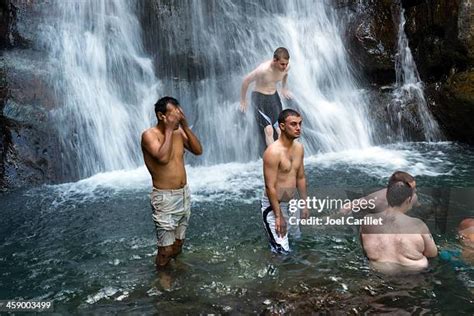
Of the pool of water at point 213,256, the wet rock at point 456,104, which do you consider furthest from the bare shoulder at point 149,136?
the wet rock at point 456,104

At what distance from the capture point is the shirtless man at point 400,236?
443 cm

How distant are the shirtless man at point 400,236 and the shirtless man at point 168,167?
1871 mm

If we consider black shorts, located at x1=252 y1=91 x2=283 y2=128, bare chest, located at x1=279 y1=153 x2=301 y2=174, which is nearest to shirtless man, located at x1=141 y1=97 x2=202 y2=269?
bare chest, located at x1=279 y1=153 x2=301 y2=174

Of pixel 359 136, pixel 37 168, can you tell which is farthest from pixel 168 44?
pixel 359 136

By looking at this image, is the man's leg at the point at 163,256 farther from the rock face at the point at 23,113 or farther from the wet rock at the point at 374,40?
the wet rock at the point at 374,40

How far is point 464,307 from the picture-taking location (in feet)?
14.5

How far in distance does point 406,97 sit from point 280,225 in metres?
7.10

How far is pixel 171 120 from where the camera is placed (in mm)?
4613

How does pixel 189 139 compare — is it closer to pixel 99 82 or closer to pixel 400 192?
pixel 400 192

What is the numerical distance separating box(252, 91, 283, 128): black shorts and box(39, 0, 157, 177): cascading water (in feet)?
11.3

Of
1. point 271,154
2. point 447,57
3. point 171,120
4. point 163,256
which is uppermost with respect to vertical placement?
point 447,57

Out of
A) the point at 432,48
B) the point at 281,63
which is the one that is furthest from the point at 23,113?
the point at 432,48

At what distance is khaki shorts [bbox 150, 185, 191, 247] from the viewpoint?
4773 mm

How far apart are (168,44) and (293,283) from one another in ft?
24.4
